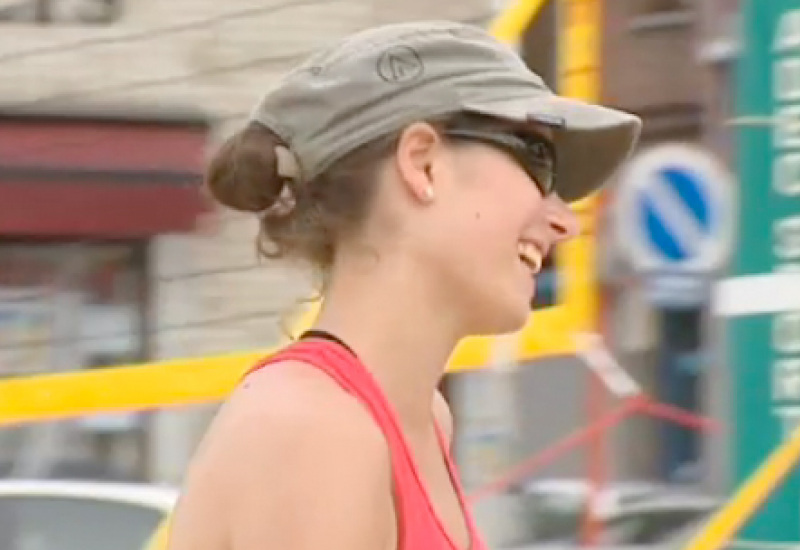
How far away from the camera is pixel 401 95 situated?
2.08m

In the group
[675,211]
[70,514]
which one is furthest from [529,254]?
[70,514]

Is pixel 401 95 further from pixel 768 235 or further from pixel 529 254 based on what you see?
pixel 768 235

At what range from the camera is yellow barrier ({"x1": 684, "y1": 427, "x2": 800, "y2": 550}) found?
3.84m

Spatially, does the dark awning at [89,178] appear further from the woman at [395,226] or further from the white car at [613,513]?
the woman at [395,226]

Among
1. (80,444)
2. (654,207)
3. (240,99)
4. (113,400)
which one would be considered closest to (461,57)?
(654,207)

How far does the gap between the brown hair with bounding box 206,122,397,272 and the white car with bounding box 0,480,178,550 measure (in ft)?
12.1

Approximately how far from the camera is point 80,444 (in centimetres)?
558

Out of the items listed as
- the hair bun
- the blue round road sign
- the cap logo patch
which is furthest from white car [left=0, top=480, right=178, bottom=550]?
the cap logo patch

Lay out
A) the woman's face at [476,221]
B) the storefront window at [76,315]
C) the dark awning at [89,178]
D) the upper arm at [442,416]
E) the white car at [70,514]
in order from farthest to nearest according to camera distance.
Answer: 1. the dark awning at [89,178]
2. the white car at [70,514]
3. the storefront window at [76,315]
4. the upper arm at [442,416]
5. the woman's face at [476,221]

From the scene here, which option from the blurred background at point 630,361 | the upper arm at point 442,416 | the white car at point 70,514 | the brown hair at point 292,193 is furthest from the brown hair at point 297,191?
the white car at point 70,514

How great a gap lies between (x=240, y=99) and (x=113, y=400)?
22.2 feet

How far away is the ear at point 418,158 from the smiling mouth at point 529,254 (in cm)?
9

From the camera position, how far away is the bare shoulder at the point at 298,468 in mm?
1923

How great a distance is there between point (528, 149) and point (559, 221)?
66mm
